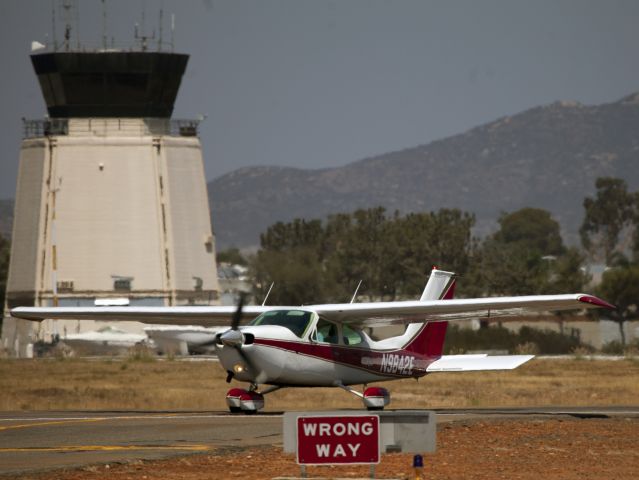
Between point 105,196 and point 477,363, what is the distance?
41.3 meters

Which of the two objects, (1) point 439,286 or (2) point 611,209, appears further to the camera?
(2) point 611,209

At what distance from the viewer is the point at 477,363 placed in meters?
26.7

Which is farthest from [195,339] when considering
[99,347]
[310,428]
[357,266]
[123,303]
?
[357,266]

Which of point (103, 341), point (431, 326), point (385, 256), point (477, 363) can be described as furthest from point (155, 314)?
point (385, 256)

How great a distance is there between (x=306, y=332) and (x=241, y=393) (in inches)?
63.9

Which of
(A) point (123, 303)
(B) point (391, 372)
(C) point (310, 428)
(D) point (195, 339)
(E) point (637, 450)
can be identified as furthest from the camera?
(A) point (123, 303)

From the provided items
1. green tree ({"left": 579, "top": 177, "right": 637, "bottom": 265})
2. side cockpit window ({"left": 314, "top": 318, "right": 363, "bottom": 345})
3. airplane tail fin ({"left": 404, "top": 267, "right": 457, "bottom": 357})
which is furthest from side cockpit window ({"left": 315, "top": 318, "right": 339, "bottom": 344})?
green tree ({"left": 579, "top": 177, "right": 637, "bottom": 265})

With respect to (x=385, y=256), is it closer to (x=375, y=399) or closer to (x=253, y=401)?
(x=375, y=399)

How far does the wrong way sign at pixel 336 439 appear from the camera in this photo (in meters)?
13.5

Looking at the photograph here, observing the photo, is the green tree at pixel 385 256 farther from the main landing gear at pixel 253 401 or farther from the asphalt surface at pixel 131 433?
the main landing gear at pixel 253 401

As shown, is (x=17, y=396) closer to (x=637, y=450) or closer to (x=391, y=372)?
(x=391, y=372)

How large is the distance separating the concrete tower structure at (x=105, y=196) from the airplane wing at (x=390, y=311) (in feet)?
116

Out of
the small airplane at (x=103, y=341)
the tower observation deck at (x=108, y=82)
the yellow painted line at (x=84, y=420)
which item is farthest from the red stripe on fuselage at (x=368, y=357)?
the small airplane at (x=103, y=341)

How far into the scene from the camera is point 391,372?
27609mm
